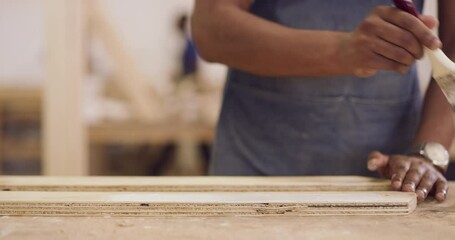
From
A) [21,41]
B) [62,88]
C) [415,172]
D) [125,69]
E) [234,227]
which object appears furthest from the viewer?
[21,41]

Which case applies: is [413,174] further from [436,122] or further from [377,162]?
[436,122]

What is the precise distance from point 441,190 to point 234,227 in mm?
390

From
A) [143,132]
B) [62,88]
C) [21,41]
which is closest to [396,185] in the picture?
[62,88]

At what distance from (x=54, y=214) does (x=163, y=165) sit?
390 centimetres

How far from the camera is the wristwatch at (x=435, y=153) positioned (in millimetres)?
1037

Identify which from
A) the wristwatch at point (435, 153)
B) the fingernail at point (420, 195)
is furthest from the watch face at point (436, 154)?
the fingernail at point (420, 195)

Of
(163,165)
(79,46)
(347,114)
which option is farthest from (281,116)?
(163,165)

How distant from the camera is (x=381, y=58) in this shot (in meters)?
0.94

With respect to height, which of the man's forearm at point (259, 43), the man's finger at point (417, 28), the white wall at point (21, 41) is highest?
the man's finger at point (417, 28)

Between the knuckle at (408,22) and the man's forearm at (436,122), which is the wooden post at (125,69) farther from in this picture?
the knuckle at (408,22)

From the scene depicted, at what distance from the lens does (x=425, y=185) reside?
0.96 meters

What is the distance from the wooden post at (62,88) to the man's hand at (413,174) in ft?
3.15

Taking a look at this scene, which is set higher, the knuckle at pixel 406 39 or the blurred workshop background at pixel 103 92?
the knuckle at pixel 406 39

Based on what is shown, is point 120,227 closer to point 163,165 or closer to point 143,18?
point 163,165
